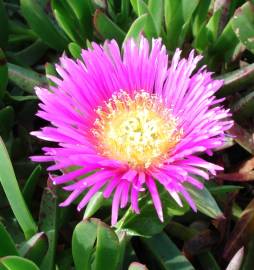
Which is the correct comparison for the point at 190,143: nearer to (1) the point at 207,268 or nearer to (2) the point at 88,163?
(2) the point at 88,163

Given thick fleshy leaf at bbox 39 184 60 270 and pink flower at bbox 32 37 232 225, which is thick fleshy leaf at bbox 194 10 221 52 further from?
thick fleshy leaf at bbox 39 184 60 270

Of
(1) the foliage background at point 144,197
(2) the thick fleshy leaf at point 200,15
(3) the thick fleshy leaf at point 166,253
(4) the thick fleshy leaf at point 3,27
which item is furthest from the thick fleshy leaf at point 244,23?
(4) the thick fleshy leaf at point 3,27

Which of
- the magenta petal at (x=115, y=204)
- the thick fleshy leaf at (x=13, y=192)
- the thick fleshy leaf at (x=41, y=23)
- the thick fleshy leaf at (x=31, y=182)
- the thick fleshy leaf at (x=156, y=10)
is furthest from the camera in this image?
the thick fleshy leaf at (x=41, y=23)

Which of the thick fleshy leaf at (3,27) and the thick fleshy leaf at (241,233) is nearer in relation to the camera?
the thick fleshy leaf at (241,233)

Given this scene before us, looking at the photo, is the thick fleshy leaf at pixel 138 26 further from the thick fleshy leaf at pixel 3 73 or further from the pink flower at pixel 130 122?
the thick fleshy leaf at pixel 3 73

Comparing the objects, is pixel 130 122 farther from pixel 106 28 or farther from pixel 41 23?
pixel 41 23

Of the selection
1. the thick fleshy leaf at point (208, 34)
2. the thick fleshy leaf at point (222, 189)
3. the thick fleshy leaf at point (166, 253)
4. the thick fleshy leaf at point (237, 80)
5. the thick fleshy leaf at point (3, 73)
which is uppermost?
the thick fleshy leaf at point (3, 73)

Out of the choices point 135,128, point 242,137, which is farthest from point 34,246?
point 242,137
